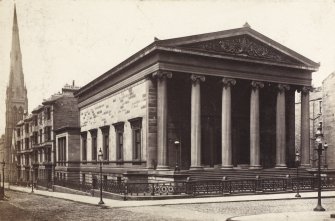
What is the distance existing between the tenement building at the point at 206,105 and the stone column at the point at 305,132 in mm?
91

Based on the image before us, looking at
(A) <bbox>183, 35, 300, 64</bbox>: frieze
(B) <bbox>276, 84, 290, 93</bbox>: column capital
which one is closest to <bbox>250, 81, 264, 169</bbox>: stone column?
(B) <bbox>276, 84, 290, 93</bbox>: column capital

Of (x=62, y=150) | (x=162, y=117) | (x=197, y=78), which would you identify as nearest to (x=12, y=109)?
(x=62, y=150)

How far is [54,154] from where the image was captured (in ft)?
217

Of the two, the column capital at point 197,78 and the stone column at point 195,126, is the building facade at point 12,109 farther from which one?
the stone column at point 195,126

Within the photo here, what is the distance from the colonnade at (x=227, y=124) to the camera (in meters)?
36.2

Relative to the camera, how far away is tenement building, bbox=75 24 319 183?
36.8 m

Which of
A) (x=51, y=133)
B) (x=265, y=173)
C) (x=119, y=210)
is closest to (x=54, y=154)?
(x=51, y=133)

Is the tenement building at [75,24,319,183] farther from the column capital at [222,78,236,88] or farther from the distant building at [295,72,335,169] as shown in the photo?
the distant building at [295,72,335,169]

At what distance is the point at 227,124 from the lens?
38375 millimetres

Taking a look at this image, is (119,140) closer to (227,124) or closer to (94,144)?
(94,144)

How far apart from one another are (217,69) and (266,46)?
551 cm

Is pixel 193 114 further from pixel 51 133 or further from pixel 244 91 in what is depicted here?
pixel 51 133

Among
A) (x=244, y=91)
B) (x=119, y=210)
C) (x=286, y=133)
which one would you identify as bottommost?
(x=119, y=210)

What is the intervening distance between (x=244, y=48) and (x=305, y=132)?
9.70m
